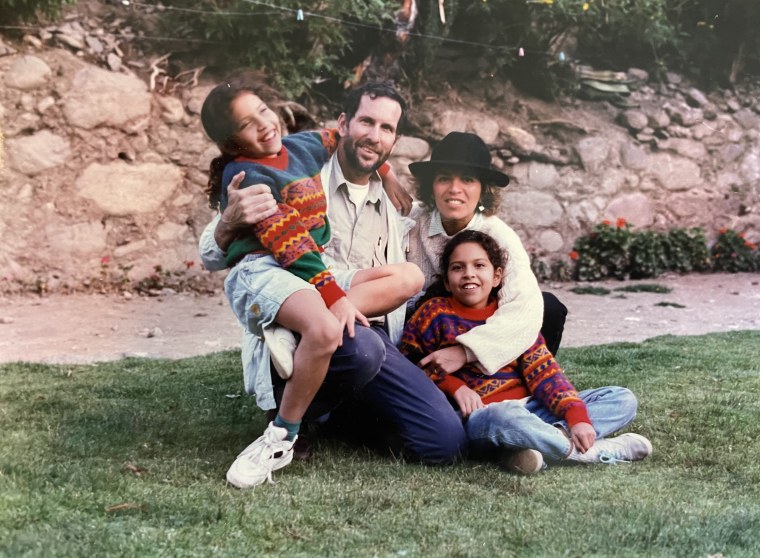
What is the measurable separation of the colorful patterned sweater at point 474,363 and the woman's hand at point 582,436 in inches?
4.3

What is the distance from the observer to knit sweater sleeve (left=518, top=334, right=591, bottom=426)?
2.25m

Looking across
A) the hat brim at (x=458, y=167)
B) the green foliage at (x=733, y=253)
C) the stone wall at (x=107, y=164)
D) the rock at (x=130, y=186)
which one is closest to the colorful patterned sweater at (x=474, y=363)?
the hat brim at (x=458, y=167)

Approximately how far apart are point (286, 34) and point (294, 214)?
211 centimetres

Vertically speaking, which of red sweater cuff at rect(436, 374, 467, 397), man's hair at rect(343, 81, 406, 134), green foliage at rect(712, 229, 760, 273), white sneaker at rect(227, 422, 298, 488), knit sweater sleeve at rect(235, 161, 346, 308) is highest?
man's hair at rect(343, 81, 406, 134)

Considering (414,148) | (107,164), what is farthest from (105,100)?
(414,148)

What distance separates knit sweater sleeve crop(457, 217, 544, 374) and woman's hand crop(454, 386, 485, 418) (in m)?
0.07

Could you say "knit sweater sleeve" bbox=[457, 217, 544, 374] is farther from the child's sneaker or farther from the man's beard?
the man's beard

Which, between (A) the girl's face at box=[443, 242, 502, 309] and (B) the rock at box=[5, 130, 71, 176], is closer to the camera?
(A) the girl's face at box=[443, 242, 502, 309]

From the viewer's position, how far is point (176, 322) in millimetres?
3945

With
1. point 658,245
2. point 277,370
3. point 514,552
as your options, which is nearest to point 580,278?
point 658,245

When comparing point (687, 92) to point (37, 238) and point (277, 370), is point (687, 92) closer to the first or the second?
point (37, 238)

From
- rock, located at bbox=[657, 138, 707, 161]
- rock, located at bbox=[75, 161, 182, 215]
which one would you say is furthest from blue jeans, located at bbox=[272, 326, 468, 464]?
rock, located at bbox=[657, 138, 707, 161]

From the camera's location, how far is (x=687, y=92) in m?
5.71

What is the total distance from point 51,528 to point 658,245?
4.43 m
